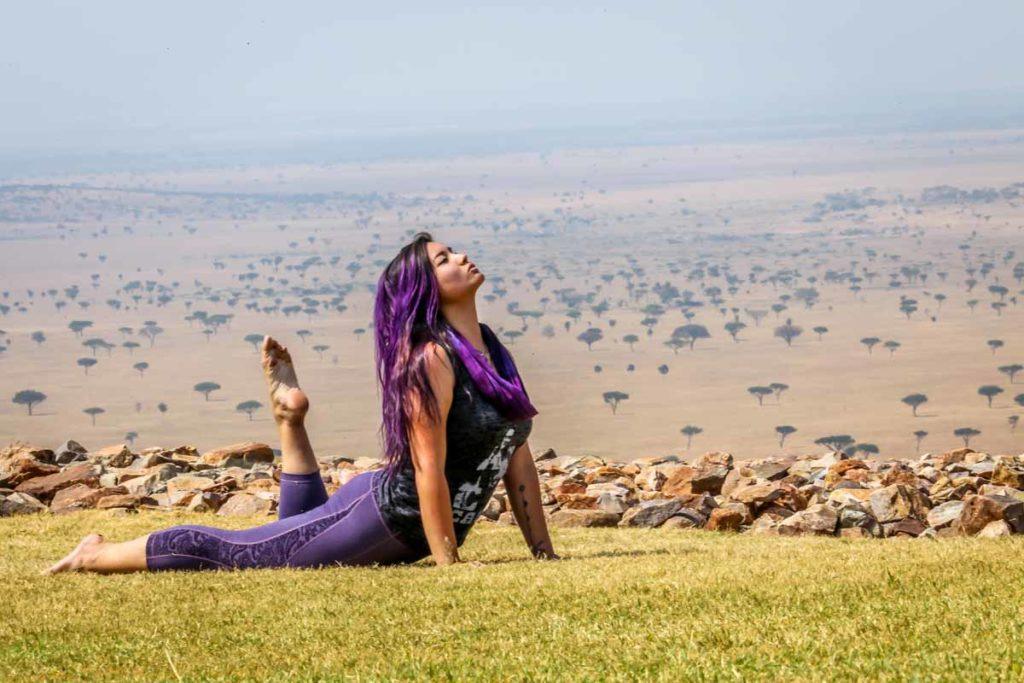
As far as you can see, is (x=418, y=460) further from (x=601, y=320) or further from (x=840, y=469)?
(x=601, y=320)

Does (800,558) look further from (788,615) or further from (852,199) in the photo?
(852,199)

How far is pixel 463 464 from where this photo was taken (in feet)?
24.2

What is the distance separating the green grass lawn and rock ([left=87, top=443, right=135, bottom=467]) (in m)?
6.89

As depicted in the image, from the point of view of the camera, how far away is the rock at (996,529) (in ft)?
30.9

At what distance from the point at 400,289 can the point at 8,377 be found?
353 ft

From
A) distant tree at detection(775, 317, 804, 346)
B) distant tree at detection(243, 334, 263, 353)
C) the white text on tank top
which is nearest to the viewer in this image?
the white text on tank top

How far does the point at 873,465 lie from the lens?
14000mm

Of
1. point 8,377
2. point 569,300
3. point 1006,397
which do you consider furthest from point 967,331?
point 8,377

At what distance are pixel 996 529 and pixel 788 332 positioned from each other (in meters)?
112

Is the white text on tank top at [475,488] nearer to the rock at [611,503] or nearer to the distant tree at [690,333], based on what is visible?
the rock at [611,503]

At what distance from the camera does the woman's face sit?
729cm

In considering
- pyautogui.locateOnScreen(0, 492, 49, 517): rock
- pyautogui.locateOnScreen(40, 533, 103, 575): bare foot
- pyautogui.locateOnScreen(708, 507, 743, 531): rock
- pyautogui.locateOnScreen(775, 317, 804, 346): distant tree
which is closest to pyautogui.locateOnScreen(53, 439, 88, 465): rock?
pyautogui.locateOnScreen(0, 492, 49, 517): rock

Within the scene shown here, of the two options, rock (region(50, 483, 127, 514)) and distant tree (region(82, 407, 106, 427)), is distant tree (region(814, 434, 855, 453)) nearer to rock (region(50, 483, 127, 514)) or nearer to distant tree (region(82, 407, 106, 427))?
distant tree (region(82, 407, 106, 427))

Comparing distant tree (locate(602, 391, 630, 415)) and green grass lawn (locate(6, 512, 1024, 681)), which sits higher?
green grass lawn (locate(6, 512, 1024, 681))
